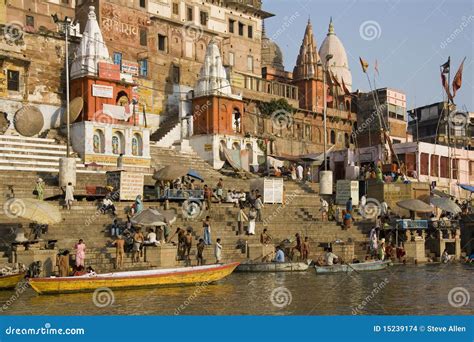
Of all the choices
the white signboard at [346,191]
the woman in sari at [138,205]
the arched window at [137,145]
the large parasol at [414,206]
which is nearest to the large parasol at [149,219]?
the woman in sari at [138,205]

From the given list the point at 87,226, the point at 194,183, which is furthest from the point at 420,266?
the point at 87,226

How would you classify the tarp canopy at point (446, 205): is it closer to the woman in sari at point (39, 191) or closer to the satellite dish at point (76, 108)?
the satellite dish at point (76, 108)

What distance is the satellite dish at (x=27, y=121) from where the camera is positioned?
119 feet

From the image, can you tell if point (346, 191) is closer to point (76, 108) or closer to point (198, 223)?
point (198, 223)

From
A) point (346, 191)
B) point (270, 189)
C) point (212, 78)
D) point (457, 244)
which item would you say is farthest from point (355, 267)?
point (212, 78)

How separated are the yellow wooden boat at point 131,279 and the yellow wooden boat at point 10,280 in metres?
0.87

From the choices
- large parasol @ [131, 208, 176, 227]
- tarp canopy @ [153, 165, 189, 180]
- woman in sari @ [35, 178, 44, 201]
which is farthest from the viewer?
tarp canopy @ [153, 165, 189, 180]

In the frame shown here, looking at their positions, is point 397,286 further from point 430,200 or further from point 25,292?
point 430,200

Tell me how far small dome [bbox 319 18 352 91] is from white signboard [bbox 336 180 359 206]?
28748 millimetres

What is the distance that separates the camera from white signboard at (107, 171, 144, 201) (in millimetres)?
28109

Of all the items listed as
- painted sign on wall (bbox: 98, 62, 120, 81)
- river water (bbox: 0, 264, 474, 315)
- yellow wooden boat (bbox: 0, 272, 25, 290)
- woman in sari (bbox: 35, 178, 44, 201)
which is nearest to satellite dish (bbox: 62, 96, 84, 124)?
painted sign on wall (bbox: 98, 62, 120, 81)

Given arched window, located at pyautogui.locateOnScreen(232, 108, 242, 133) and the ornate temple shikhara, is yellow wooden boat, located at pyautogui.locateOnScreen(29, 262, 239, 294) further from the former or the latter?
Answer: arched window, located at pyautogui.locateOnScreen(232, 108, 242, 133)

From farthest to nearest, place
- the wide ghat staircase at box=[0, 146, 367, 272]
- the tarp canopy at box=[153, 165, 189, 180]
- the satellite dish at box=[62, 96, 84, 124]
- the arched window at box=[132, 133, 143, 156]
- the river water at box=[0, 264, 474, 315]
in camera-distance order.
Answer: the arched window at box=[132, 133, 143, 156] → the satellite dish at box=[62, 96, 84, 124] → the tarp canopy at box=[153, 165, 189, 180] → the wide ghat staircase at box=[0, 146, 367, 272] → the river water at box=[0, 264, 474, 315]

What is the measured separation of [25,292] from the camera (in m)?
19.5
